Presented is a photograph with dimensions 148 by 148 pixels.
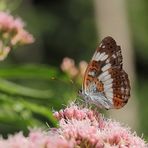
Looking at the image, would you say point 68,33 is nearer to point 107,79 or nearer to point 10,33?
point 10,33

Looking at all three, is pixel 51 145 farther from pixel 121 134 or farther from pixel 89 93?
pixel 89 93

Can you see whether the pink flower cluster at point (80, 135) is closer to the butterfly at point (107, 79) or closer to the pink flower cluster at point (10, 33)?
the butterfly at point (107, 79)

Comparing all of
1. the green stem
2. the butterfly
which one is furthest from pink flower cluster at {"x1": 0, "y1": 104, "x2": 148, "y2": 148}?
the green stem

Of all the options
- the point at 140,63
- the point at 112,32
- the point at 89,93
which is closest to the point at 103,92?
the point at 89,93

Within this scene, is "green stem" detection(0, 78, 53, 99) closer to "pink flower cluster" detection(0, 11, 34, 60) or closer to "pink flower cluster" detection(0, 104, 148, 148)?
"pink flower cluster" detection(0, 11, 34, 60)

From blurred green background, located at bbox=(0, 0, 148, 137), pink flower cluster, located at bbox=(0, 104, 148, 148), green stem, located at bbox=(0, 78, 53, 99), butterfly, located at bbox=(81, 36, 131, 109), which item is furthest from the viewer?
blurred green background, located at bbox=(0, 0, 148, 137)

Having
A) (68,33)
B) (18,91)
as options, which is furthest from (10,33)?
(68,33)

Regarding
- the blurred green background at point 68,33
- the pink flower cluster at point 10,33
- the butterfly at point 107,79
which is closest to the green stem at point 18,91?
the pink flower cluster at point 10,33
